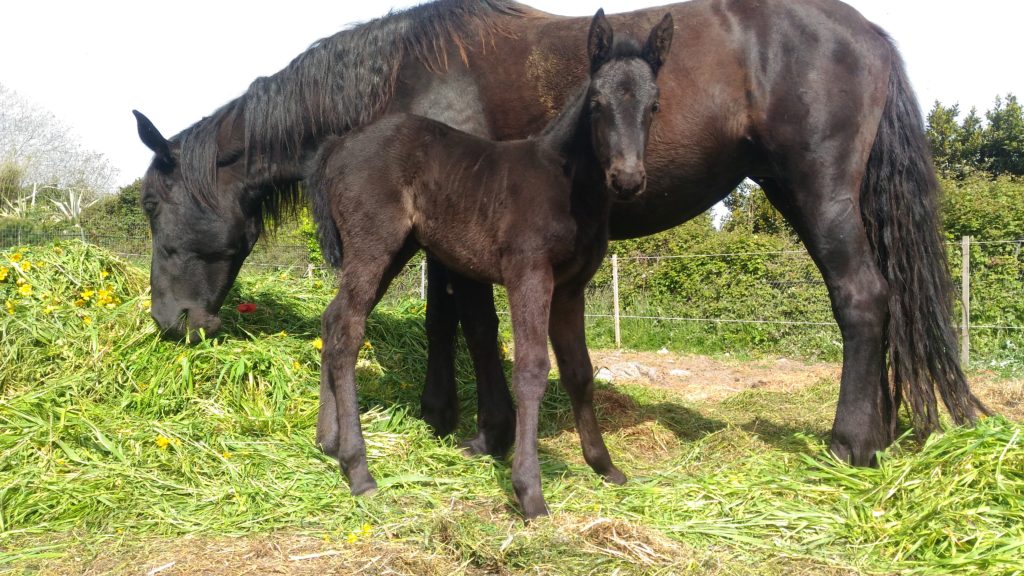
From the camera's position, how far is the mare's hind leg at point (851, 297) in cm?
398

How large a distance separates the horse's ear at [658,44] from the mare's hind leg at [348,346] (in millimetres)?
1505

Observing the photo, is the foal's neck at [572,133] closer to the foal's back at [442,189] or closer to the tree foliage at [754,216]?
the foal's back at [442,189]

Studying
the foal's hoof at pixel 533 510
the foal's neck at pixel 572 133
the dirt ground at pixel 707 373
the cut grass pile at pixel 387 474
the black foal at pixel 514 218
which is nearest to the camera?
the cut grass pile at pixel 387 474

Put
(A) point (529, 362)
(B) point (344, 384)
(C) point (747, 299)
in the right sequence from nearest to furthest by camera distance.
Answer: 1. (A) point (529, 362)
2. (B) point (344, 384)
3. (C) point (747, 299)

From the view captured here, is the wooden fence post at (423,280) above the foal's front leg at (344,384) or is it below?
above

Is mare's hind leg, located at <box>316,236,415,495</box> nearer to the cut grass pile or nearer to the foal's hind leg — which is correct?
the cut grass pile

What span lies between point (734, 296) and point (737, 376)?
3.02 m

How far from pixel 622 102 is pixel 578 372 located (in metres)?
1.41

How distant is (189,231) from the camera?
476 centimetres

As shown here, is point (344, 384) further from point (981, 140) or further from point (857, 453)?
point (981, 140)

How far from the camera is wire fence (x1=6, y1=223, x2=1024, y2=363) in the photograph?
9297 millimetres

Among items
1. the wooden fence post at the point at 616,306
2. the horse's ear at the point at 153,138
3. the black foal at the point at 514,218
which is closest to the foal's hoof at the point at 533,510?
the black foal at the point at 514,218

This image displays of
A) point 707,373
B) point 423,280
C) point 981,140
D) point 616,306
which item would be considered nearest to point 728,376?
point 707,373

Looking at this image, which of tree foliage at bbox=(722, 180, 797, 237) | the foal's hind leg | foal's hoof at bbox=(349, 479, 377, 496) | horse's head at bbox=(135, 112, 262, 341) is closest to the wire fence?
tree foliage at bbox=(722, 180, 797, 237)
